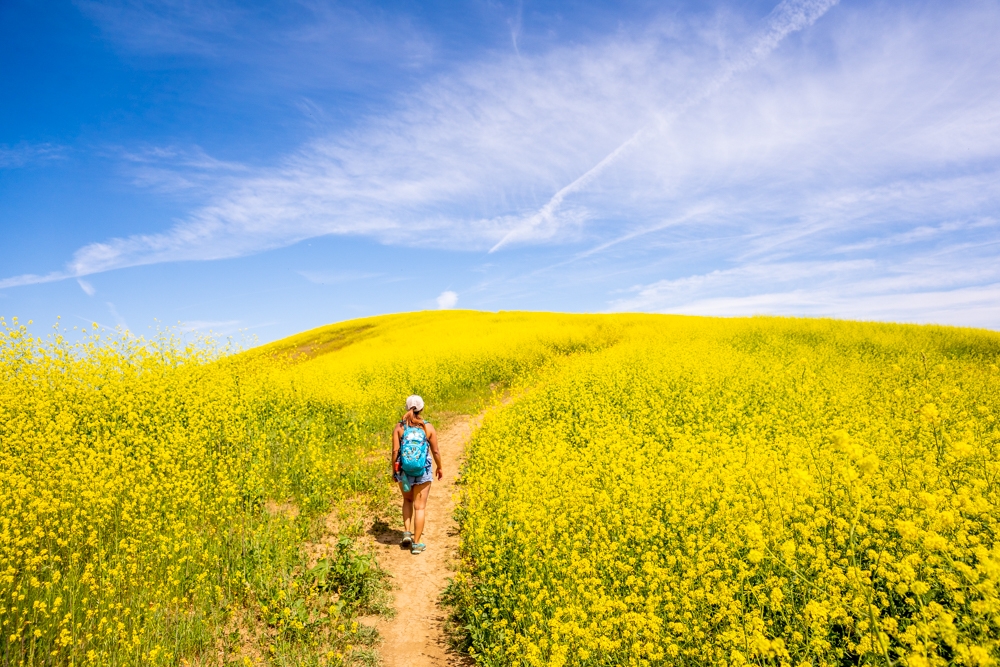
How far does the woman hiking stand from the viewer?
7445 mm

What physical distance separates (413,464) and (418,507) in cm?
76

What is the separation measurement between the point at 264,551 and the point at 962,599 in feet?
22.2

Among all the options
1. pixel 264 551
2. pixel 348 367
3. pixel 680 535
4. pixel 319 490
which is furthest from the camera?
pixel 348 367

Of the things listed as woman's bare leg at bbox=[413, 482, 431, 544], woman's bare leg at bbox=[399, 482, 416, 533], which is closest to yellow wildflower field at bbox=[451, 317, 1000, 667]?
woman's bare leg at bbox=[413, 482, 431, 544]

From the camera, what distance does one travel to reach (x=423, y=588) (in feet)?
21.0

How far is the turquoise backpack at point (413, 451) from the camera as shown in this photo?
7426 millimetres

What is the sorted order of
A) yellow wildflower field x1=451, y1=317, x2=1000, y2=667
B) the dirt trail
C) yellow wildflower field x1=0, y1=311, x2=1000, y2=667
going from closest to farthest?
yellow wildflower field x1=451, y1=317, x2=1000, y2=667, yellow wildflower field x1=0, y1=311, x2=1000, y2=667, the dirt trail

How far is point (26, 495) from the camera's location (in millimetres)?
5543

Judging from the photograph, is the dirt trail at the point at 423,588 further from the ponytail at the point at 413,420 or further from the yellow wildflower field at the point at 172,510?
the ponytail at the point at 413,420

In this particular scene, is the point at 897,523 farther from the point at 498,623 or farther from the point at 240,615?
the point at 240,615

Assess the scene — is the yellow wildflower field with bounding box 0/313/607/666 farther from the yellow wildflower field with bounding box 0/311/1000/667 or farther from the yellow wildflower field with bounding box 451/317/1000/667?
the yellow wildflower field with bounding box 451/317/1000/667

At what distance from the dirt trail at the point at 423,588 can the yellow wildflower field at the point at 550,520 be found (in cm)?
28

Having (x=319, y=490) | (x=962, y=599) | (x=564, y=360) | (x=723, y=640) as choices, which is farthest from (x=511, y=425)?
(x=564, y=360)

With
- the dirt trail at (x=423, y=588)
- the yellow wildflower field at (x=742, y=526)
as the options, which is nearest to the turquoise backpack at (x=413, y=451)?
the yellow wildflower field at (x=742, y=526)
